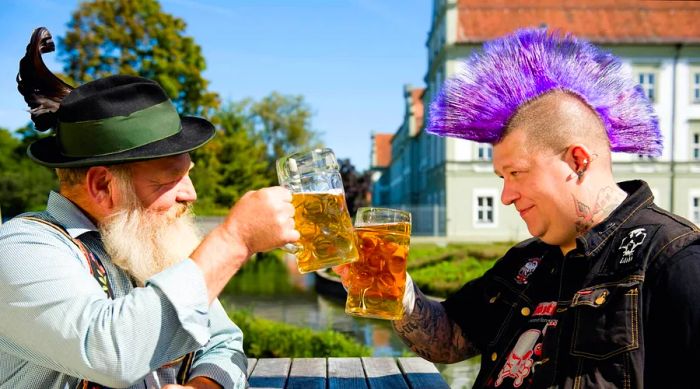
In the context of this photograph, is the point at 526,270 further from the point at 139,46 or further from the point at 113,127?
the point at 139,46

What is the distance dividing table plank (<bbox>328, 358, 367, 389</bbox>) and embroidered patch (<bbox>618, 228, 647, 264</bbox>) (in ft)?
4.69

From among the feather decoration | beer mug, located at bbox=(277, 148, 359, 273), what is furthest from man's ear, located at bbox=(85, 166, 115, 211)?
beer mug, located at bbox=(277, 148, 359, 273)

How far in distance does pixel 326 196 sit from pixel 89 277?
24.2 inches

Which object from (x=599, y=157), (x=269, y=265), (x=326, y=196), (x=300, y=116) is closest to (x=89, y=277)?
(x=326, y=196)

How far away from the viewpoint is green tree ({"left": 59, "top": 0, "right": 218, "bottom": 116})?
23688mm

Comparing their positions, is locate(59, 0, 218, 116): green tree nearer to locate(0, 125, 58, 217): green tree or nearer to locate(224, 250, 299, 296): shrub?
locate(224, 250, 299, 296): shrub

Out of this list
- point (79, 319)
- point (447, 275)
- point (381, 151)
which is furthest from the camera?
point (381, 151)

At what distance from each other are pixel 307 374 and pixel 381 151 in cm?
7735

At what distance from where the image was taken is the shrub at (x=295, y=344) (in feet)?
18.8

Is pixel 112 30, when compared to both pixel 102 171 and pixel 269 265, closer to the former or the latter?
pixel 269 265

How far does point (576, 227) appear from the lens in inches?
75.7

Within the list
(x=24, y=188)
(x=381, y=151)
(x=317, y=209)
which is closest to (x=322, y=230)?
(x=317, y=209)

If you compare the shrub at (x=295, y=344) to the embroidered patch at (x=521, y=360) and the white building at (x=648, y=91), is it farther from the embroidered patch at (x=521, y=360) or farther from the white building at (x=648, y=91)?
the white building at (x=648, y=91)

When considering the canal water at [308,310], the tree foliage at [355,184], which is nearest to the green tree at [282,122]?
the tree foliage at [355,184]
